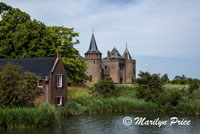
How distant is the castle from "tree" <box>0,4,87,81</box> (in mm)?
20653

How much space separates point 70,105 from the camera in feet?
91.7

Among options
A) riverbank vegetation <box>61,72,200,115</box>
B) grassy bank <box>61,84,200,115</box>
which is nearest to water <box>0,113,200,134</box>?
grassy bank <box>61,84,200,115</box>

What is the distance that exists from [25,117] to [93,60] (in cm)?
4149

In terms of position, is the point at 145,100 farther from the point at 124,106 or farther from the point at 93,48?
the point at 93,48

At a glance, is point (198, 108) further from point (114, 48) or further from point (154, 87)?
point (114, 48)

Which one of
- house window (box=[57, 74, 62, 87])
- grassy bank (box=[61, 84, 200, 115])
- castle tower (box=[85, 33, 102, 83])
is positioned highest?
castle tower (box=[85, 33, 102, 83])

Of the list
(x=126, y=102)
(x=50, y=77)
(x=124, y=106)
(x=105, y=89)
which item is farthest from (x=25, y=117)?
(x=105, y=89)

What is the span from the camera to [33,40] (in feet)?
114

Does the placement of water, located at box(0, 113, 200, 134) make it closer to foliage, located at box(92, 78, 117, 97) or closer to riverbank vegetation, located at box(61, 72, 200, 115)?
riverbank vegetation, located at box(61, 72, 200, 115)

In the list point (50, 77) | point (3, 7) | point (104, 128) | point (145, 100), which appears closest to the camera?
point (104, 128)

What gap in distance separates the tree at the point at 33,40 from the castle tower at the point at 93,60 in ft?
67.8

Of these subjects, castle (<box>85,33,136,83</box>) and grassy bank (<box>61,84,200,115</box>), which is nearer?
grassy bank (<box>61,84,200,115</box>)

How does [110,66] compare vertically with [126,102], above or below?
above

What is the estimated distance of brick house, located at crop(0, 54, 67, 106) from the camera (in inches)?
1132
